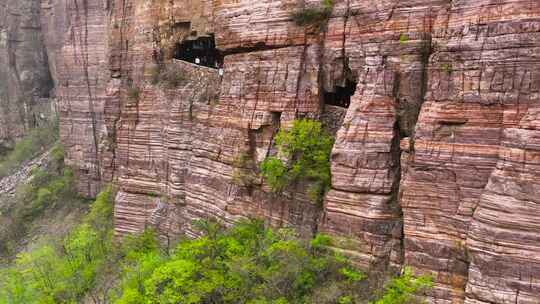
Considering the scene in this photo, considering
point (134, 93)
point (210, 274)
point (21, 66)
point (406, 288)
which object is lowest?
point (210, 274)

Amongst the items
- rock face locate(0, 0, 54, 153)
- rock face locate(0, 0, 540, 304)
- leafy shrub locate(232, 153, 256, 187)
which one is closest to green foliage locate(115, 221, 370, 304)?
rock face locate(0, 0, 540, 304)

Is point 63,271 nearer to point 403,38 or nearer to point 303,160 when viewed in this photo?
point 303,160

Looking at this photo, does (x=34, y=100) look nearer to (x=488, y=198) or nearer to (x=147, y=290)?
(x=147, y=290)

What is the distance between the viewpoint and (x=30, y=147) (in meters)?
39.5

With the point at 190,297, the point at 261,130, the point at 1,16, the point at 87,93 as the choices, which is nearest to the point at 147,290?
the point at 190,297

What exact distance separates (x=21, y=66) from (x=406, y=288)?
1505 inches

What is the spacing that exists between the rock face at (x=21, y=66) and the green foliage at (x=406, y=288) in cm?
3582

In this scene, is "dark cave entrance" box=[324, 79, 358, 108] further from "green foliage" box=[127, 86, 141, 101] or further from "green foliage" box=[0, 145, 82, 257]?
"green foliage" box=[0, 145, 82, 257]

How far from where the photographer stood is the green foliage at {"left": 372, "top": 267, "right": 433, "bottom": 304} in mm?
12805

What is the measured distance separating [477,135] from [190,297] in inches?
401

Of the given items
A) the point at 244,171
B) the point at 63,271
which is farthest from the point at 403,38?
the point at 63,271

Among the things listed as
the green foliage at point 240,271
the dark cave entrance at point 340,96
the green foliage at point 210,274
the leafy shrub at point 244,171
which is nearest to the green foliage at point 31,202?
the green foliage at point 210,274

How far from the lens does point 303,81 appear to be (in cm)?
1711

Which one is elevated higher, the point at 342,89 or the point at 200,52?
the point at 200,52
